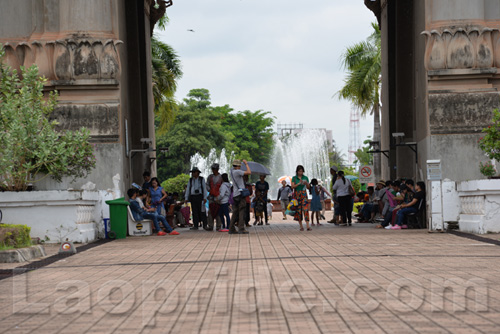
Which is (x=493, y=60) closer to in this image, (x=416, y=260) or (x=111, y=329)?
(x=416, y=260)

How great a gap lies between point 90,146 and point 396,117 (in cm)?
1430

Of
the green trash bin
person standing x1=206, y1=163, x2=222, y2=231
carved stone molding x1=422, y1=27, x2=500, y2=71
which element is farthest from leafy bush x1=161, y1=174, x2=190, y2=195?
the green trash bin

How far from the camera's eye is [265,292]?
9.27 meters

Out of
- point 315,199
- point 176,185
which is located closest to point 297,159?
point 176,185

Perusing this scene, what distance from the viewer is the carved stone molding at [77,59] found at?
24922mm

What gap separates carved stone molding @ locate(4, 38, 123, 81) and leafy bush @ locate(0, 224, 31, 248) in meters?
9.83

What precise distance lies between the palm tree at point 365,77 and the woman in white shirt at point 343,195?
16.6 metres

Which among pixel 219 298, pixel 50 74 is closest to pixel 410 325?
pixel 219 298

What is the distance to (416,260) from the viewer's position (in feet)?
41.9

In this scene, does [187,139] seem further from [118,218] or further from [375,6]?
[118,218]

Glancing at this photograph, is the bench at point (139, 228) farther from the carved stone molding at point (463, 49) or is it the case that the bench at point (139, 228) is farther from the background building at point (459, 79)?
the carved stone molding at point (463, 49)

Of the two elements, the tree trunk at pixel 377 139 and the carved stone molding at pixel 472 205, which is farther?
the tree trunk at pixel 377 139

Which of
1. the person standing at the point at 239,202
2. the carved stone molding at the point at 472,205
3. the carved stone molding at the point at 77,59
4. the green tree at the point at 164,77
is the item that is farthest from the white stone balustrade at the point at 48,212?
the green tree at the point at 164,77

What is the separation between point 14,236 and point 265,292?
25.0 feet
